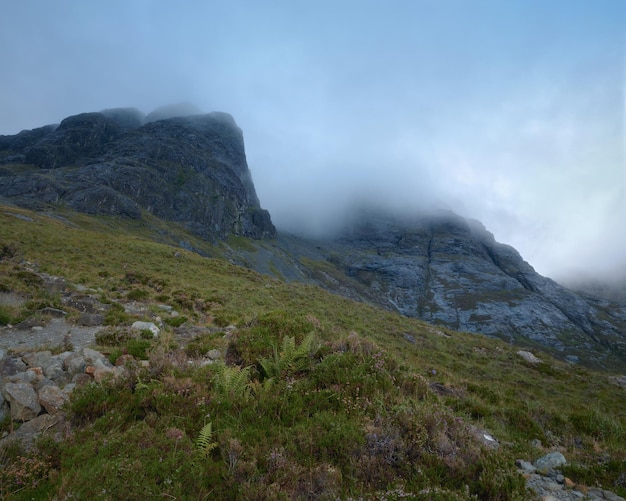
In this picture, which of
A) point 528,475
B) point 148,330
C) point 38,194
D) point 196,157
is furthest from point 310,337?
point 196,157

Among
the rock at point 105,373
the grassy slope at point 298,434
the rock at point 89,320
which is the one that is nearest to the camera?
the grassy slope at point 298,434

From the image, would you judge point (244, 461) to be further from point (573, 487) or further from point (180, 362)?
point (573, 487)

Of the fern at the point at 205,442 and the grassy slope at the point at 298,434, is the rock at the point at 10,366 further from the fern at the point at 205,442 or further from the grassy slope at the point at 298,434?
the fern at the point at 205,442

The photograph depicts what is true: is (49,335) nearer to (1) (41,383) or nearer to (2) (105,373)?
(1) (41,383)

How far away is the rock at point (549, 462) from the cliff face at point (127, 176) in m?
117

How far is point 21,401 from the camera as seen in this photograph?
5.28 metres

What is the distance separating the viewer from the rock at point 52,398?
540 centimetres

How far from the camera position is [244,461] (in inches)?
174

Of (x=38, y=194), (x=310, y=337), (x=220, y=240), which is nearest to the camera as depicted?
(x=310, y=337)

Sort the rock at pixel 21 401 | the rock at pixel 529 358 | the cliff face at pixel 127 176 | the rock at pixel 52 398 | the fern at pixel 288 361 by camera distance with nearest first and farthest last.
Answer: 1. the rock at pixel 21 401
2. the rock at pixel 52 398
3. the fern at pixel 288 361
4. the rock at pixel 529 358
5. the cliff face at pixel 127 176

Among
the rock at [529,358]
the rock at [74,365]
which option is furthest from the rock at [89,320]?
the rock at [529,358]

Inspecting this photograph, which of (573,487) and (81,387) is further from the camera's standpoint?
(81,387)

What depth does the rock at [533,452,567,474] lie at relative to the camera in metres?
5.10

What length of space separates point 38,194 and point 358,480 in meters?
136
